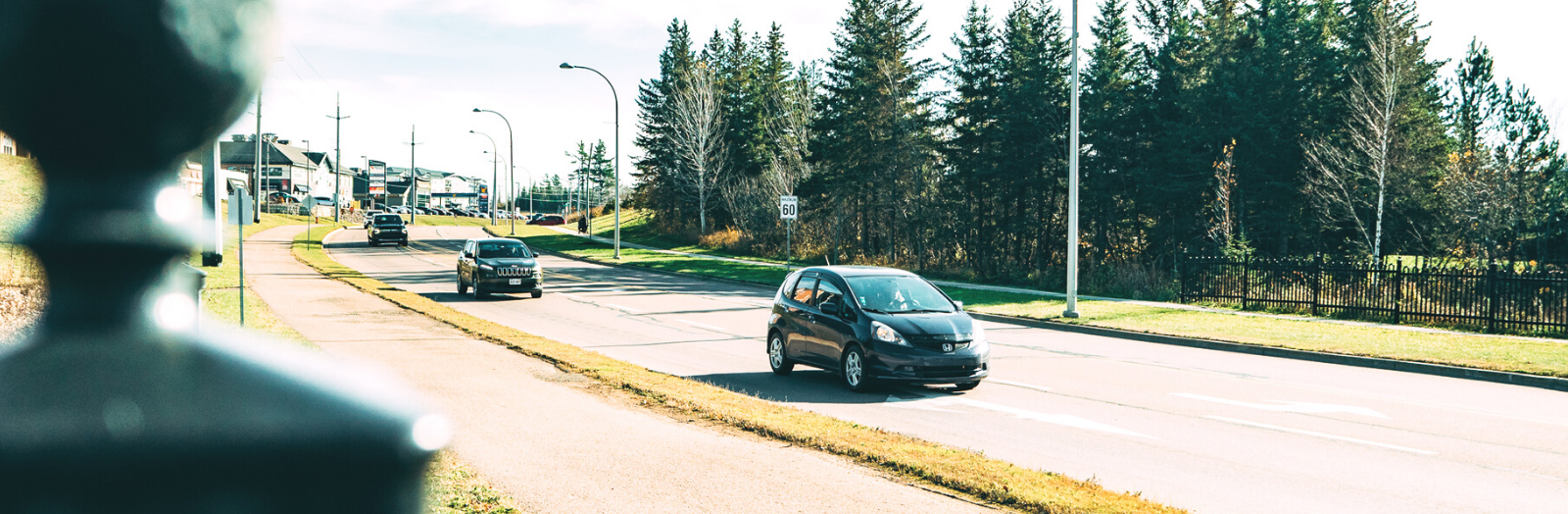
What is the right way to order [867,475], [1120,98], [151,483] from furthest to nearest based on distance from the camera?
[1120,98], [867,475], [151,483]

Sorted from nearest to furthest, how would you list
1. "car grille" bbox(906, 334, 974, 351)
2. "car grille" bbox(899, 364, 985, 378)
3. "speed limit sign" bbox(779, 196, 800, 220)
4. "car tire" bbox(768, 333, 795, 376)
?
"car grille" bbox(899, 364, 985, 378) → "car grille" bbox(906, 334, 974, 351) → "car tire" bbox(768, 333, 795, 376) → "speed limit sign" bbox(779, 196, 800, 220)

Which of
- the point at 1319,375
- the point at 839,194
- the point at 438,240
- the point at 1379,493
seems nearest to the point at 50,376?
the point at 1379,493

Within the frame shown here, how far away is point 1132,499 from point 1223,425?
179 inches

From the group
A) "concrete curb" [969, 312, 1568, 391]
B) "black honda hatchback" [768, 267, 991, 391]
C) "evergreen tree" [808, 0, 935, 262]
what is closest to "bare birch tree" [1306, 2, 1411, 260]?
"evergreen tree" [808, 0, 935, 262]

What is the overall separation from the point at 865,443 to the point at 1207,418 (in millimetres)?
4941

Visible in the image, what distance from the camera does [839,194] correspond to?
5438 cm

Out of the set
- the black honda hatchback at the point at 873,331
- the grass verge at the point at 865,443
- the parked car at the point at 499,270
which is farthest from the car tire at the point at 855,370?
the parked car at the point at 499,270

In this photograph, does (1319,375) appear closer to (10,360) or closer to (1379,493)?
(1379,493)

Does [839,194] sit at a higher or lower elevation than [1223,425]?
higher

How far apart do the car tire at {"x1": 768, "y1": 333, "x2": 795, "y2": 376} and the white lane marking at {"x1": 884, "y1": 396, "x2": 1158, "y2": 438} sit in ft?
7.64

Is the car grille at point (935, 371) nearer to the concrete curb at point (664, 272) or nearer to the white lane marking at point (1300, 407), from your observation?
the white lane marking at point (1300, 407)

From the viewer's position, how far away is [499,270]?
2822cm

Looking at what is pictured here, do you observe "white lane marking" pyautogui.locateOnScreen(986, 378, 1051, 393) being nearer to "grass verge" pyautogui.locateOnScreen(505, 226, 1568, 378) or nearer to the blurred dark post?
"grass verge" pyautogui.locateOnScreen(505, 226, 1568, 378)

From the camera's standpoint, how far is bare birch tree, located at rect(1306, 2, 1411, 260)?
40.8m
